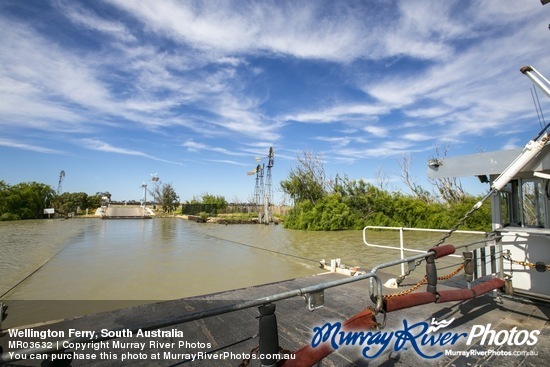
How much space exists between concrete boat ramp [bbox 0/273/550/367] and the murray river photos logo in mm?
10

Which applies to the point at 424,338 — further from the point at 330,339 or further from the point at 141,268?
the point at 141,268

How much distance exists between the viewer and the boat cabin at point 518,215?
4.02m

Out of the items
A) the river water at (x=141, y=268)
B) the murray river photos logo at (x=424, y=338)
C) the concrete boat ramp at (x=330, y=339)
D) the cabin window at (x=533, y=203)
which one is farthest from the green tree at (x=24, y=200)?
the cabin window at (x=533, y=203)

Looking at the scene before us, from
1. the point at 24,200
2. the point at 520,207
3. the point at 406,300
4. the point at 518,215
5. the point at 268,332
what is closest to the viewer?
the point at 268,332

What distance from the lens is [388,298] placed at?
246 centimetres

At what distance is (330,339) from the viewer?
2.56 m

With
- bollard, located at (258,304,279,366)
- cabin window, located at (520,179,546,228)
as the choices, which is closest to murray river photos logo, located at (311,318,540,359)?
bollard, located at (258,304,279,366)

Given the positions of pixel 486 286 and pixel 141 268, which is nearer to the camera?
pixel 486 286

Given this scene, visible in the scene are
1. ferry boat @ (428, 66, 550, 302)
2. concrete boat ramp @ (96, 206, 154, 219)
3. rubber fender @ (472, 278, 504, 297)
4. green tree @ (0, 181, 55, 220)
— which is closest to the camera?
rubber fender @ (472, 278, 504, 297)

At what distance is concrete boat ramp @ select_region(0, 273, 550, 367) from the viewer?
2846 millimetres

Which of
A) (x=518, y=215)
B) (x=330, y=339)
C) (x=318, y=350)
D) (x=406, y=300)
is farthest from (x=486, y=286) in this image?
(x=318, y=350)

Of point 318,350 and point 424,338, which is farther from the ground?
point 318,350

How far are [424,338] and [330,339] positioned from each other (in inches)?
57.2

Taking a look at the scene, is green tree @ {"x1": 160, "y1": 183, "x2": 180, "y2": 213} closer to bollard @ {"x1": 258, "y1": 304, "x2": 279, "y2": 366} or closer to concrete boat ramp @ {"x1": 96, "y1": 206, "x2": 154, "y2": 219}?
concrete boat ramp @ {"x1": 96, "y1": 206, "x2": 154, "y2": 219}
